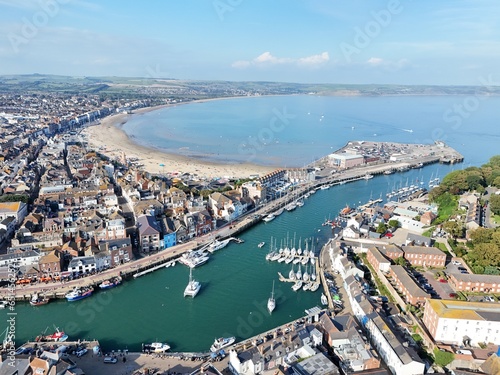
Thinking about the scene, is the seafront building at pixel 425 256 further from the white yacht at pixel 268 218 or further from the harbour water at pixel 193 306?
the white yacht at pixel 268 218

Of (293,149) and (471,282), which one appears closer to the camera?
(471,282)

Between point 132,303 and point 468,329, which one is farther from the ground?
point 468,329

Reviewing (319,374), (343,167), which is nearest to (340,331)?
(319,374)

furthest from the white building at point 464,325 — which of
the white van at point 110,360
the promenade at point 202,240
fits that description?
the promenade at point 202,240

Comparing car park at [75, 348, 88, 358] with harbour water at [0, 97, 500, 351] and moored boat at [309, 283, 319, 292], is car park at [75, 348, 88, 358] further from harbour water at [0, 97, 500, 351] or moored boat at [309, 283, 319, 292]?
moored boat at [309, 283, 319, 292]

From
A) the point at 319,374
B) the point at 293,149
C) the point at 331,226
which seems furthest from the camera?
the point at 293,149

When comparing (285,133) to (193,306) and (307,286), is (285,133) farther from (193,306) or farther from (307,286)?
(193,306)

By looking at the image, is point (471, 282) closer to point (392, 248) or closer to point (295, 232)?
point (392, 248)

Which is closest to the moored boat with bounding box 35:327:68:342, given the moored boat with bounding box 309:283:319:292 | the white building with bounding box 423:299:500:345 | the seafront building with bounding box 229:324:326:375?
the seafront building with bounding box 229:324:326:375
